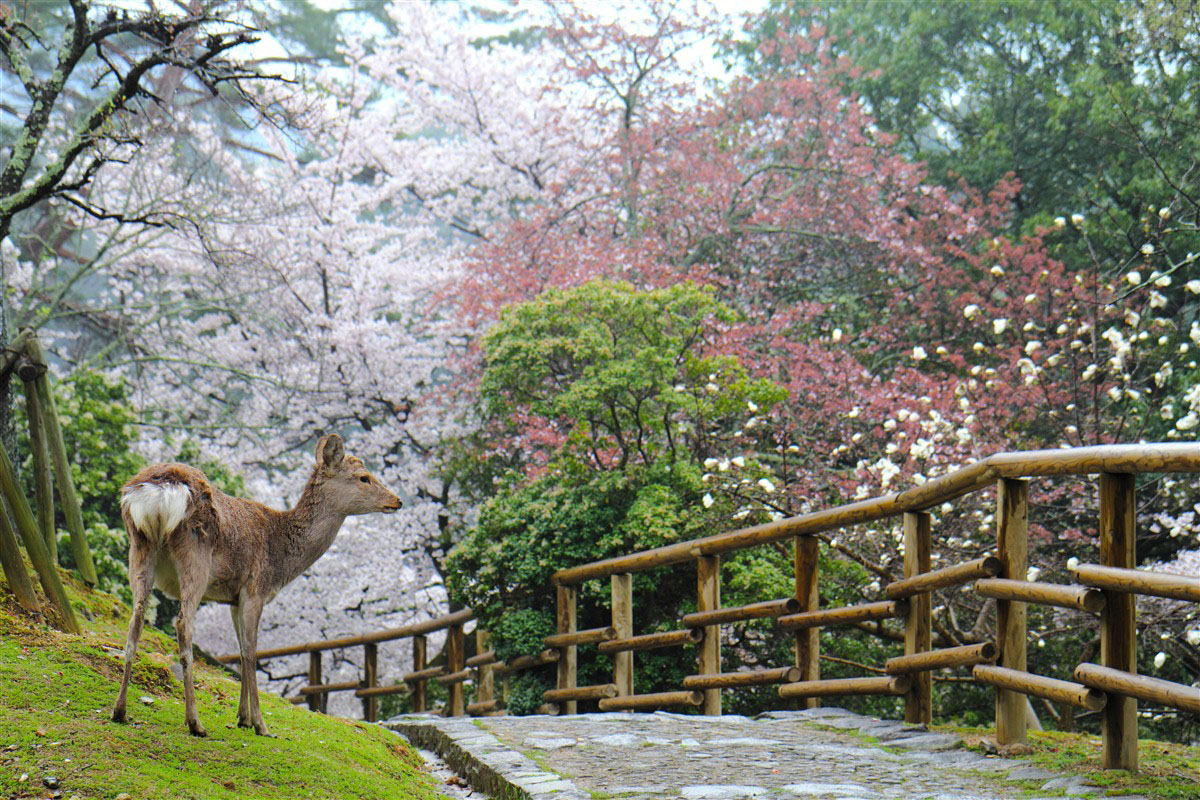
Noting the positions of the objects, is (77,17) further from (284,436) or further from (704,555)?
(284,436)

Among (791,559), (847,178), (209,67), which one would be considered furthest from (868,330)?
(209,67)

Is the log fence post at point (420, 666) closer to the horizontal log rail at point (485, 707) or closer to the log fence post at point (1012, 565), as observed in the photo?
the horizontal log rail at point (485, 707)

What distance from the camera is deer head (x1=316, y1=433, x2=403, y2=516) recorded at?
5.23m

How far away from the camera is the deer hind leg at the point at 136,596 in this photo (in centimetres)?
408

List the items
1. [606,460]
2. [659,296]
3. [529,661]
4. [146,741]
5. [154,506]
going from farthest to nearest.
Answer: [606,460], [659,296], [529,661], [154,506], [146,741]

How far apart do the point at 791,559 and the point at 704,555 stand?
7.05 feet

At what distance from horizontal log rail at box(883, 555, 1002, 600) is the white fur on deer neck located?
127 inches

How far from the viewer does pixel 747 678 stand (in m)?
7.01

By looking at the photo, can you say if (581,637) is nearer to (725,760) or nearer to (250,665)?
(725,760)

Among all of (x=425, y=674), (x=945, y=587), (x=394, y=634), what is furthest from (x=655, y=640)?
(x=394, y=634)

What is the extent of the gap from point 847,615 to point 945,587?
659 millimetres

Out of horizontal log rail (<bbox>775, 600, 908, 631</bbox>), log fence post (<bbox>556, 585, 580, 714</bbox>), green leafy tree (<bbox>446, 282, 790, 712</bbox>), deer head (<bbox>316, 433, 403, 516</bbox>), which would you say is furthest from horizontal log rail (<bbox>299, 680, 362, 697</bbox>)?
deer head (<bbox>316, 433, 403, 516</bbox>)

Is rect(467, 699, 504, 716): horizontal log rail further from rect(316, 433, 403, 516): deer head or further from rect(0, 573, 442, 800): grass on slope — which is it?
rect(316, 433, 403, 516): deer head

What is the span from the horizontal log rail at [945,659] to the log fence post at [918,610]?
0.08 metres
